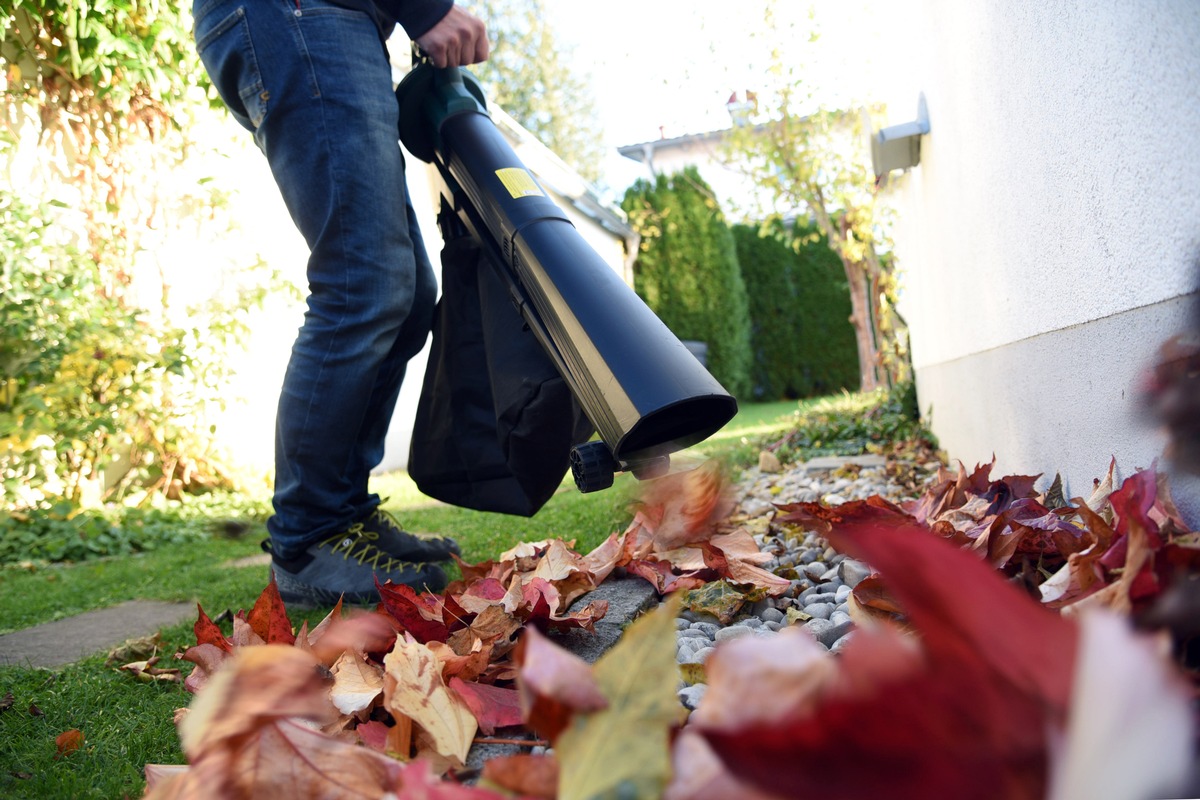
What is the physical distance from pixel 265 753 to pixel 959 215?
91.5 inches

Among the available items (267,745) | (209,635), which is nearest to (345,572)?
(209,635)

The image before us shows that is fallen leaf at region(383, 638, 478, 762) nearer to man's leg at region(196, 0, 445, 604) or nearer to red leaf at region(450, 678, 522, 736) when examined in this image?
red leaf at region(450, 678, 522, 736)

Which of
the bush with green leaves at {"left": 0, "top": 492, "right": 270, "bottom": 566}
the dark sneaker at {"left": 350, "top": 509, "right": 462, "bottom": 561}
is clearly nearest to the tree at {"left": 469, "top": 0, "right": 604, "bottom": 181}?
the bush with green leaves at {"left": 0, "top": 492, "right": 270, "bottom": 566}

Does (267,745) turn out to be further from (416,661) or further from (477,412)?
(477,412)

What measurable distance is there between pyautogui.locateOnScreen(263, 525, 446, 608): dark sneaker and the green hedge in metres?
12.5

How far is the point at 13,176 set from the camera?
13.4ft

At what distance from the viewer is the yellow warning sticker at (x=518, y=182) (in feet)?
5.33

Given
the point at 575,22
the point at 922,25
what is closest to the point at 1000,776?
the point at 922,25

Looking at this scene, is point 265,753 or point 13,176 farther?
point 13,176

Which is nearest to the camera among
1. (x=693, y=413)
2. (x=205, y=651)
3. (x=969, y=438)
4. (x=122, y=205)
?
(x=205, y=651)

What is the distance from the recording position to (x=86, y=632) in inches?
76.3

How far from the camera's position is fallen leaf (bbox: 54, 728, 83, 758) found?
1027mm

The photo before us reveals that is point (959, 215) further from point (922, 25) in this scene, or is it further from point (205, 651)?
point (205, 651)

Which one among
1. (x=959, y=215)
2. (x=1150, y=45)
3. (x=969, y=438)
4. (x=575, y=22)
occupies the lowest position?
(x=969, y=438)
